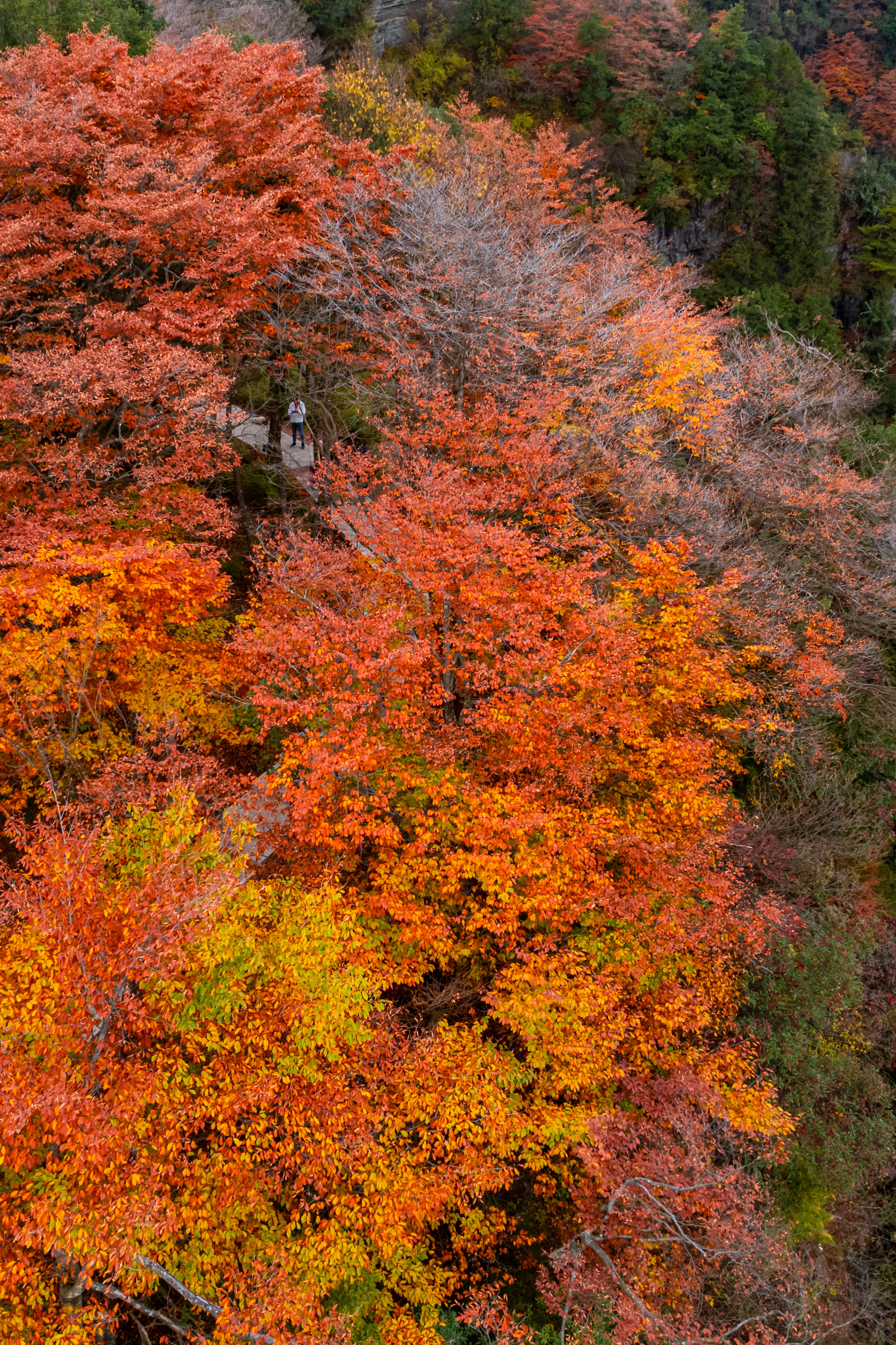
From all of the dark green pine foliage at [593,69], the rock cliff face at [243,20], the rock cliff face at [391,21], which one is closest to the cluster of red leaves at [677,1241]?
the rock cliff face at [243,20]

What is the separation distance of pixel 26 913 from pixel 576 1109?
1007cm

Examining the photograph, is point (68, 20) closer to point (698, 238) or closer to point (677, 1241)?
point (698, 238)

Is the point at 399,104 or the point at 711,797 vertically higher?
the point at 399,104

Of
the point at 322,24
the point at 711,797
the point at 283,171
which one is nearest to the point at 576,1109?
the point at 711,797

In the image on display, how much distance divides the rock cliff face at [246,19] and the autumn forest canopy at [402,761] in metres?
7.69

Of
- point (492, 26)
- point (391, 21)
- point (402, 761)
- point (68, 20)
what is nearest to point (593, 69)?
point (492, 26)

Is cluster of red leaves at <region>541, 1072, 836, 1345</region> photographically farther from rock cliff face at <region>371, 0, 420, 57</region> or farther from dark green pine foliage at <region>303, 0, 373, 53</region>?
rock cliff face at <region>371, 0, 420, 57</region>

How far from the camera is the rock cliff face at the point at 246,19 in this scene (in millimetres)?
30281

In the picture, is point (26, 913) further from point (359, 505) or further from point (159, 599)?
point (359, 505)

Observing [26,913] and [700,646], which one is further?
[700,646]

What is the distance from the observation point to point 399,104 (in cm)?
2591

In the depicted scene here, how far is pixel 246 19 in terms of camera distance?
104 feet

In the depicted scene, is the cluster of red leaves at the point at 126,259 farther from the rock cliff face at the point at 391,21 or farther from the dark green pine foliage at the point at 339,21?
the rock cliff face at the point at 391,21

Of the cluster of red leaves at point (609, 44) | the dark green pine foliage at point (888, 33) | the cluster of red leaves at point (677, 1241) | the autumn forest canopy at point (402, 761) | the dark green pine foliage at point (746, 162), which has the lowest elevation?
the cluster of red leaves at point (677, 1241)
